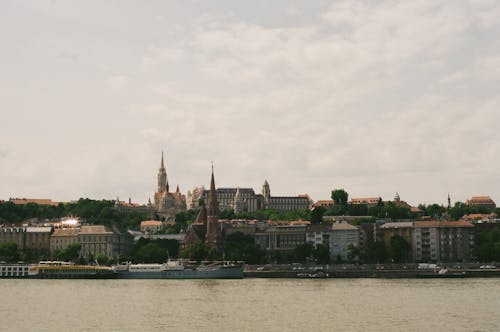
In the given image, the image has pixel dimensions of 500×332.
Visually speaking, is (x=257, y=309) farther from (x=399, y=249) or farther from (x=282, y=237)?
(x=282, y=237)

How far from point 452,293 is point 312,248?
245ft

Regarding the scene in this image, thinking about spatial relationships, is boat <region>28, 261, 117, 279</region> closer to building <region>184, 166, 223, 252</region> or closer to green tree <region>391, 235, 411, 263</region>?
building <region>184, 166, 223, 252</region>

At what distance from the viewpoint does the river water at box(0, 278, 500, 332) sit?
49594 mm

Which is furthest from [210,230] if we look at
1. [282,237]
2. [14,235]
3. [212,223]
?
[14,235]

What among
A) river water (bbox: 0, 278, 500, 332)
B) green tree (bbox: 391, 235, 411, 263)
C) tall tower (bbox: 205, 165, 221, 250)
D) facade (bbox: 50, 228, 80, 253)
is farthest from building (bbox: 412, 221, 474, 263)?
river water (bbox: 0, 278, 500, 332)

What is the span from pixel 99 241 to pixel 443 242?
2334 inches

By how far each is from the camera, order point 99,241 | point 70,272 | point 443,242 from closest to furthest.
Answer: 1. point 70,272
2. point 443,242
3. point 99,241

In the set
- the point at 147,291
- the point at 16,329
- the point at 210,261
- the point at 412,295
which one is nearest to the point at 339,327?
the point at 16,329

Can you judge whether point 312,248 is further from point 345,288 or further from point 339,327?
point 339,327

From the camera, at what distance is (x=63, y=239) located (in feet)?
542

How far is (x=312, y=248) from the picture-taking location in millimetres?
149625

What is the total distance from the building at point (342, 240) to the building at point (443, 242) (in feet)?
33.3

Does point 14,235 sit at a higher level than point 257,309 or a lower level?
higher

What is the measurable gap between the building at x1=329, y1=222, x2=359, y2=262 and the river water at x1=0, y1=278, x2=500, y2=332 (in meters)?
72.2
